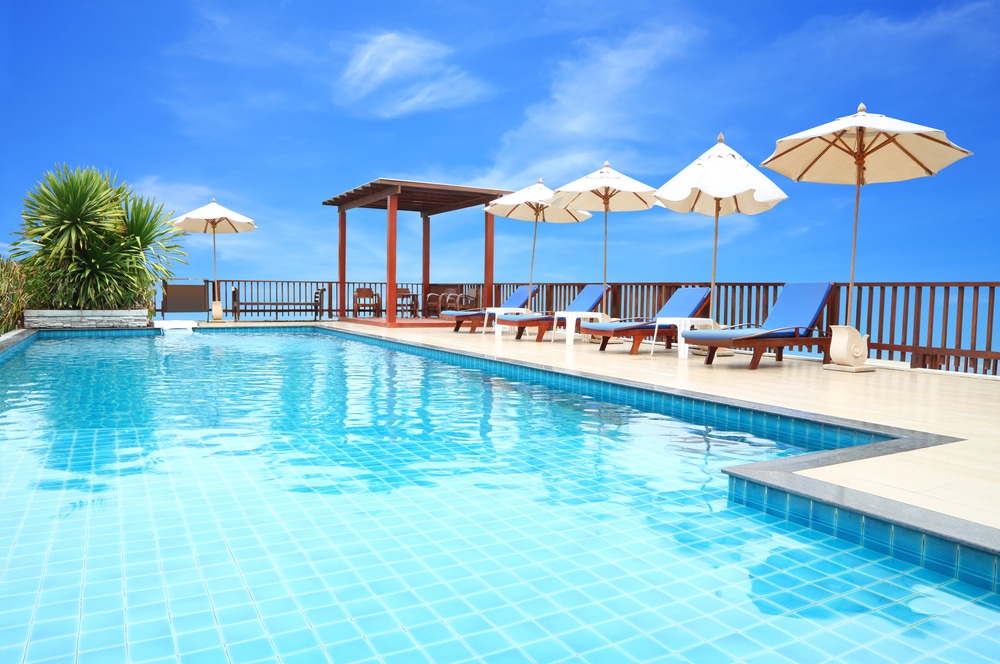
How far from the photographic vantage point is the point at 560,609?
2162mm

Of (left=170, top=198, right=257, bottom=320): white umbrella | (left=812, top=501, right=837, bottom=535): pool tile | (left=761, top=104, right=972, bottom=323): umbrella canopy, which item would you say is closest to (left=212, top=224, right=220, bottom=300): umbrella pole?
(left=170, top=198, right=257, bottom=320): white umbrella

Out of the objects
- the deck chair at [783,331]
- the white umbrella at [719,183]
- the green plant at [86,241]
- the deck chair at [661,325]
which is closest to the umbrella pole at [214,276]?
the green plant at [86,241]

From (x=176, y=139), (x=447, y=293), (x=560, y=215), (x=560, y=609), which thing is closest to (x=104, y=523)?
(x=560, y=609)

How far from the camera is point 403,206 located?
16281 mm

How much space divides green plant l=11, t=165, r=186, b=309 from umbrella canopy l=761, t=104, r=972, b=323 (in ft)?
38.2

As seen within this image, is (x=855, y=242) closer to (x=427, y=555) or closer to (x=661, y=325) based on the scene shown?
(x=661, y=325)

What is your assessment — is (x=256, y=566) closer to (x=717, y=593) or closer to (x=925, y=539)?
(x=717, y=593)

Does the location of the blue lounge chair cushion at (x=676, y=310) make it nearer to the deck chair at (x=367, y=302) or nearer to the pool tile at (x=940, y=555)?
the pool tile at (x=940, y=555)

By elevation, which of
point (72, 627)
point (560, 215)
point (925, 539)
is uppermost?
point (560, 215)

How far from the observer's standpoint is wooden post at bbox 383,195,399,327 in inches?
533

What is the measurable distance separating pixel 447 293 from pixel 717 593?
14.8 m

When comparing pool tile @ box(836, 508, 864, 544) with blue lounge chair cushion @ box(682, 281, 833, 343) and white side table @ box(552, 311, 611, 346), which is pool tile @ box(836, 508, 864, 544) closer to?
blue lounge chair cushion @ box(682, 281, 833, 343)

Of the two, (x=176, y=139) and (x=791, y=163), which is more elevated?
(x=176, y=139)

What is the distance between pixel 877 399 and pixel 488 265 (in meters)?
10.1
